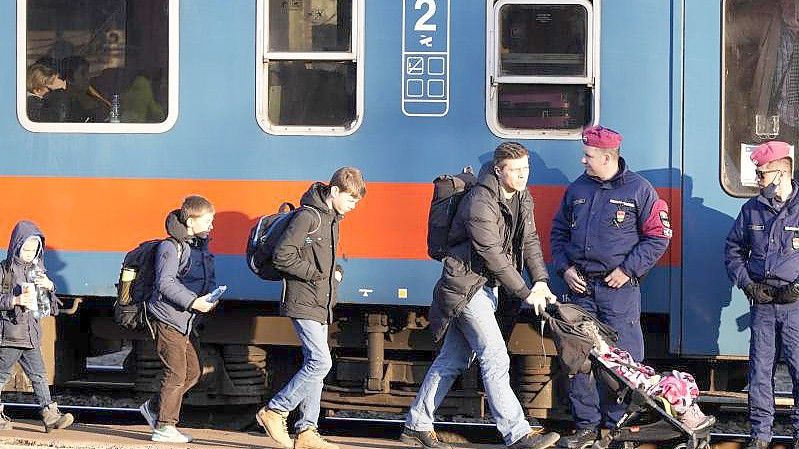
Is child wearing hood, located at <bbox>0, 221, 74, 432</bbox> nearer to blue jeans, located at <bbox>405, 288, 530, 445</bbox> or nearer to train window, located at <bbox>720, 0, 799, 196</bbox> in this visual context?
blue jeans, located at <bbox>405, 288, 530, 445</bbox>

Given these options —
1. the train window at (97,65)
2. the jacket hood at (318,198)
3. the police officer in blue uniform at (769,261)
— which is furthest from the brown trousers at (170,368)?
the police officer in blue uniform at (769,261)

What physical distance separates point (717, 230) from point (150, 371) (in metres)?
3.82

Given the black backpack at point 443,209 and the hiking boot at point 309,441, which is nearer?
the black backpack at point 443,209

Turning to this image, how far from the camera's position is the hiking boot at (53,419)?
24.8ft

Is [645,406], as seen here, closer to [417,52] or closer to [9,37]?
[417,52]

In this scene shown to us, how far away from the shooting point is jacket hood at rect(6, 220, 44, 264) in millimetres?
7281

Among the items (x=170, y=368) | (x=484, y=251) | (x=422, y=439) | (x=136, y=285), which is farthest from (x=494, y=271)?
(x=136, y=285)

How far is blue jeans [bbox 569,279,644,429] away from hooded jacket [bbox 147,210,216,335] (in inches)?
89.6

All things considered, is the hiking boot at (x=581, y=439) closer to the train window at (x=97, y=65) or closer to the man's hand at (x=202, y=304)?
the man's hand at (x=202, y=304)

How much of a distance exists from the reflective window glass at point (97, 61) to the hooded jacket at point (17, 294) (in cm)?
93

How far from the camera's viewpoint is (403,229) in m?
7.57

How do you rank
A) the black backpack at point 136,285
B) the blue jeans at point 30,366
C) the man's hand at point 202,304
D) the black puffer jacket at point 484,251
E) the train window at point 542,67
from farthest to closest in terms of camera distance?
the blue jeans at point 30,366, the train window at point 542,67, the black backpack at point 136,285, the man's hand at point 202,304, the black puffer jacket at point 484,251

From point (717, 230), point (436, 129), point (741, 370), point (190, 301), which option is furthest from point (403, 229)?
point (741, 370)

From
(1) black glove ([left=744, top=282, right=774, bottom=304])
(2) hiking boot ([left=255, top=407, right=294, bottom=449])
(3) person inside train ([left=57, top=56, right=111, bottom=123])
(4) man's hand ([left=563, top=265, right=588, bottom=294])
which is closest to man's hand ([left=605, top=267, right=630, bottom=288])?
(4) man's hand ([left=563, top=265, right=588, bottom=294])
